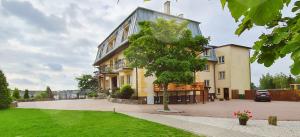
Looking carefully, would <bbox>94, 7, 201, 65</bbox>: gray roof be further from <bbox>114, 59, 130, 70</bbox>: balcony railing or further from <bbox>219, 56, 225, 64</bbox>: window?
<bbox>219, 56, 225, 64</bbox>: window

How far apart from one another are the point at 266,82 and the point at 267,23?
6203 centimetres

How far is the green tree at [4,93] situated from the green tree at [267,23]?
80.0 feet

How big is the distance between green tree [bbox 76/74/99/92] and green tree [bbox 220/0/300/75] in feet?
157

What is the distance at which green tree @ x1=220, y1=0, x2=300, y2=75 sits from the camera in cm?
81

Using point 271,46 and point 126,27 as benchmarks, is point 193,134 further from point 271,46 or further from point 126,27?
point 126,27

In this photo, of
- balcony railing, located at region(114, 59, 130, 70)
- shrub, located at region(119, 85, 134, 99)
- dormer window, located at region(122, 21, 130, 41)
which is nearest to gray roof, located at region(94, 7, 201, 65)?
dormer window, located at region(122, 21, 130, 41)

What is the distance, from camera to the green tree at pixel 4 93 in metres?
23.2

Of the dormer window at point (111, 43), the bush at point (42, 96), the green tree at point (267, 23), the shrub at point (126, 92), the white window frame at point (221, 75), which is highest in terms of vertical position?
the dormer window at point (111, 43)

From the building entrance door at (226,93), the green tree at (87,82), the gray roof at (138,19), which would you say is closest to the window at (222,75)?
the building entrance door at (226,93)

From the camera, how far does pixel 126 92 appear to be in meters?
28.7

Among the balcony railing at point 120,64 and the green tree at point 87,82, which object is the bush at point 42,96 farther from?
the balcony railing at point 120,64

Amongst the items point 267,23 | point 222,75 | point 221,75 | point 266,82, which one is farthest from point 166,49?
point 266,82

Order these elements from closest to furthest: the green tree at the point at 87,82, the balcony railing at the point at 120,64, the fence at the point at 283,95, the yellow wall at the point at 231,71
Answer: the balcony railing at the point at 120,64
the fence at the point at 283,95
the yellow wall at the point at 231,71
the green tree at the point at 87,82

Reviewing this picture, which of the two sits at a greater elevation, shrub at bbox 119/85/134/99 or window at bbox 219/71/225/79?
window at bbox 219/71/225/79
